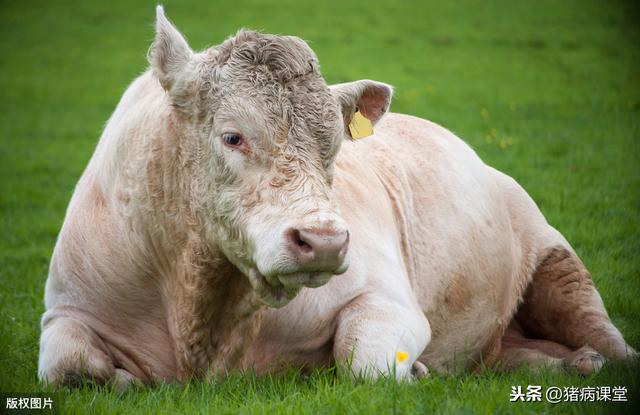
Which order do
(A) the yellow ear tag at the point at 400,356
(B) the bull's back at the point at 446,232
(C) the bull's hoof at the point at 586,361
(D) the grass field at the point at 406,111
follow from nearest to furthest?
(D) the grass field at the point at 406,111 → (A) the yellow ear tag at the point at 400,356 → (C) the bull's hoof at the point at 586,361 → (B) the bull's back at the point at 446,232

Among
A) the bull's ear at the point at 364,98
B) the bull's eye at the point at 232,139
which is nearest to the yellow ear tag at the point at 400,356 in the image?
the bull's ear at the point at 364,98

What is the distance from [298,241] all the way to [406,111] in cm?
1397

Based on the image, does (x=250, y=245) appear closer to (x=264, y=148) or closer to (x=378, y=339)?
(x=264, y=148)

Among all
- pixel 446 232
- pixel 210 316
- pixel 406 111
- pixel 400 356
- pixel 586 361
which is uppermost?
pixel 406 111

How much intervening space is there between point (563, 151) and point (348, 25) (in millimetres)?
16339

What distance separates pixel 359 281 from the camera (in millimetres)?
5676

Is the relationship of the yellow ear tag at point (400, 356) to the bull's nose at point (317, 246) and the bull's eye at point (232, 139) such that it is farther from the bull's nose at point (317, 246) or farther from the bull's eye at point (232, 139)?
Result: the bull's eye at point (232, 139)

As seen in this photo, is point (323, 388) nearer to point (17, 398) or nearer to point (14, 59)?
point (17, 398)

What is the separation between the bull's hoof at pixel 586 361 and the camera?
6.16 metres

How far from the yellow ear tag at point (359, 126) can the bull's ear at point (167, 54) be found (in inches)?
42.3

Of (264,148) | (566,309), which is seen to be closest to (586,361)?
(566,309)

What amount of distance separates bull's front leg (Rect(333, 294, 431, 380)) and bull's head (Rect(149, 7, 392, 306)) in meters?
0.65

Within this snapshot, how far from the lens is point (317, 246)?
14.1 feet

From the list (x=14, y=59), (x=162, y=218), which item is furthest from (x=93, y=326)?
(x=14, y=59)
